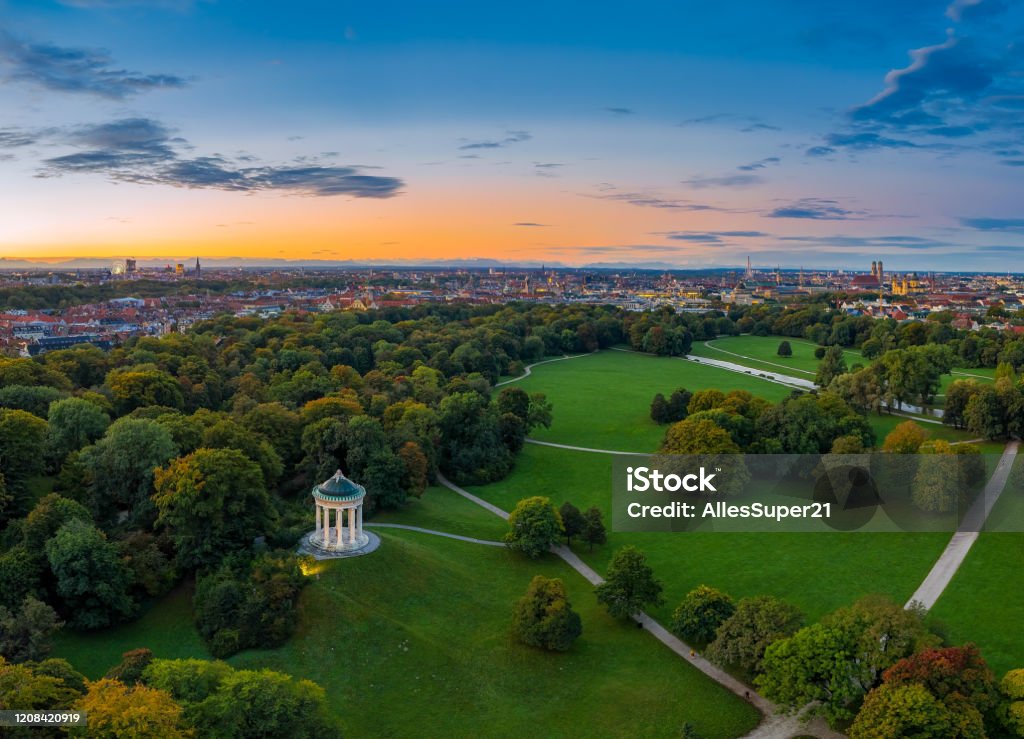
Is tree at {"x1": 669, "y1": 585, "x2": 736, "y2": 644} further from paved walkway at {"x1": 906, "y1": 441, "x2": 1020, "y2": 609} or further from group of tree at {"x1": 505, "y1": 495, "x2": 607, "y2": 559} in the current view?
group of tree at {"x1": 505, "y1": 495, "x2": 607, "y2": 559}

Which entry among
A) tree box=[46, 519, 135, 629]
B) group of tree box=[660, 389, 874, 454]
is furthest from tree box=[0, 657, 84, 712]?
group of tree box=[660, 389, 874, 454]

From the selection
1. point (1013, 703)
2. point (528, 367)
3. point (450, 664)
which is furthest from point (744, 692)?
point (528, 367)

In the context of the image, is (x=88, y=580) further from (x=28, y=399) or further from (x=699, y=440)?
(x=699, y=440)

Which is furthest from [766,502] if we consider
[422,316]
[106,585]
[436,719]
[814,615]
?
[422,316]

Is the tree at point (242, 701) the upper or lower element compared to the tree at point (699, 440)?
lower

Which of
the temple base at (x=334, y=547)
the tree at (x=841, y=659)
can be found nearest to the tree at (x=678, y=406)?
the temple base at (x=334, y=547)

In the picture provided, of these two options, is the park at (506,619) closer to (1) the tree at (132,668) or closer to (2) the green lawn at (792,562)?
(2) the green lawn at (792,562)
